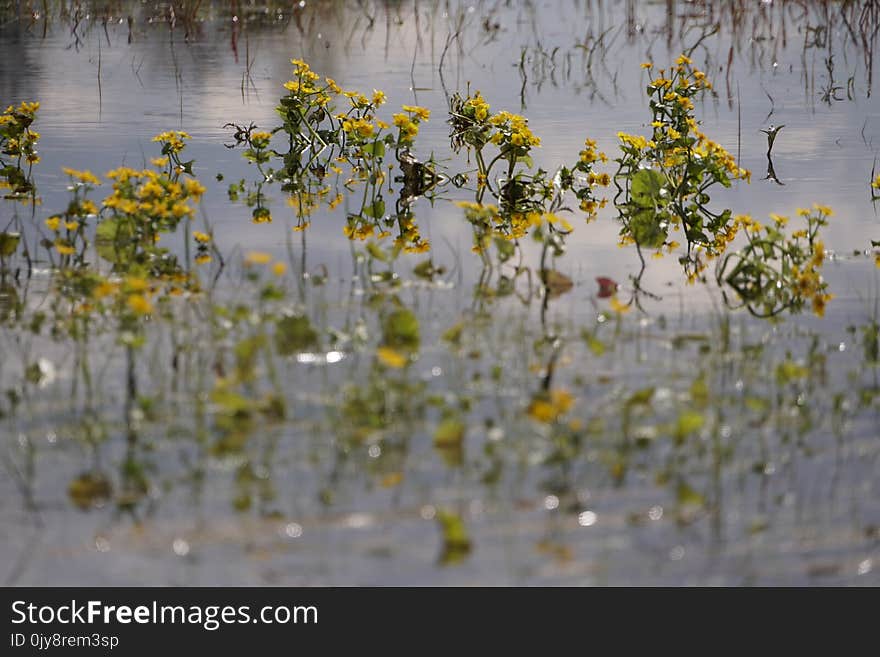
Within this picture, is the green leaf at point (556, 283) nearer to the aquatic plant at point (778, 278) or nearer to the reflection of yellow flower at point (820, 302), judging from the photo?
the aquatic plant at point (778, 278)

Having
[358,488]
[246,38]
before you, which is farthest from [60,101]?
[358,488]

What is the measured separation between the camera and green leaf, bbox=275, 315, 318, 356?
11.5 feet

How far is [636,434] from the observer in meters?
3.00

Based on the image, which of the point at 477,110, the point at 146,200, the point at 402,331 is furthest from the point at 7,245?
the point at 477,110

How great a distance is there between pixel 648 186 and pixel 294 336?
2.17 metres

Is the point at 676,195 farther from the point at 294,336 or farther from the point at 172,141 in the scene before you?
the point at 294,336

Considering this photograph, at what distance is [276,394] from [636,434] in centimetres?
82

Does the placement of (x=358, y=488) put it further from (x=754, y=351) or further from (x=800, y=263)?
(x=800, y=263)

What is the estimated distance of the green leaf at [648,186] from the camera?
17.4 ft

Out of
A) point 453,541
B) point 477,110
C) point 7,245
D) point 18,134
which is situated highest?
point 477,110

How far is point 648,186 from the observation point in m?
5.29

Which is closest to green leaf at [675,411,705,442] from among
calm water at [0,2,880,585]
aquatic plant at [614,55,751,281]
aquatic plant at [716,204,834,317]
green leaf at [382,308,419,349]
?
calm water at [0,2,880,585]
